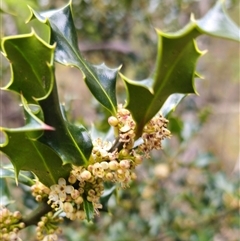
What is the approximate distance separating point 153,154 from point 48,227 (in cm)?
127

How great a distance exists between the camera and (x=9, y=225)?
22.8 inches

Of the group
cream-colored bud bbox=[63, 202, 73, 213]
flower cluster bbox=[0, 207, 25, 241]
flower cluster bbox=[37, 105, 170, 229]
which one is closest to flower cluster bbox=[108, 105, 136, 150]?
flower cluster bbox=[37, 105, 170, 229]

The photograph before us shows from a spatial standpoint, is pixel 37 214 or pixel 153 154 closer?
pixel 37 214

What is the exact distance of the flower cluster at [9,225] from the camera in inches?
22.4

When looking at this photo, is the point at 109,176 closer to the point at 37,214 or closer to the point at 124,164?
the point at 124,164

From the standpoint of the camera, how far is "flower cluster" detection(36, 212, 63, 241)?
0.57 metres

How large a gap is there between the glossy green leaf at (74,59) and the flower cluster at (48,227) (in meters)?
0.18

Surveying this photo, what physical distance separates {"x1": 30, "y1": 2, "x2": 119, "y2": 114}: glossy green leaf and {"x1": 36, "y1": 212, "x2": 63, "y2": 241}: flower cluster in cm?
18

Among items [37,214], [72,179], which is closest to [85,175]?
[72,179]

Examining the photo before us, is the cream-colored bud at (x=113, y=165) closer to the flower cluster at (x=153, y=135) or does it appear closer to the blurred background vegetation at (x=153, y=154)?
the flower cluster at (x=153, y=135)

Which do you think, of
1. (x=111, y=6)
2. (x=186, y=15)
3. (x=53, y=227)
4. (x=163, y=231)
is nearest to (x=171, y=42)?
(x=53, y=227)

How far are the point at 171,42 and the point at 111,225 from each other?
1.21 meters

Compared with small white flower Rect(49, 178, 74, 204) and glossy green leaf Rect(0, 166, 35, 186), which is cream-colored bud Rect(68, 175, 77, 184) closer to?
small white flower Rect(49, 178, 74, 204)

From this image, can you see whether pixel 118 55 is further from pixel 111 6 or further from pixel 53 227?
pixel 53 227
